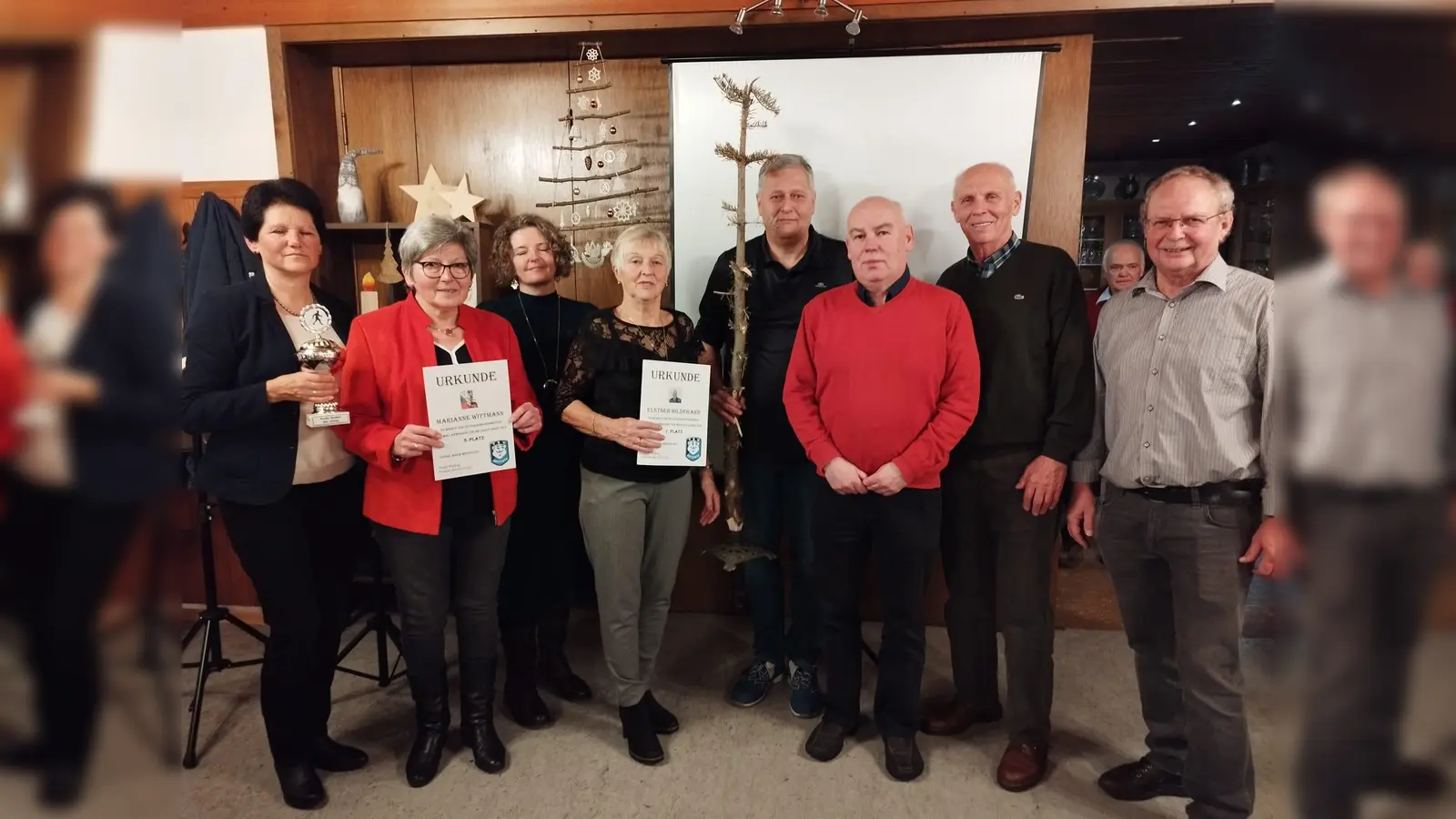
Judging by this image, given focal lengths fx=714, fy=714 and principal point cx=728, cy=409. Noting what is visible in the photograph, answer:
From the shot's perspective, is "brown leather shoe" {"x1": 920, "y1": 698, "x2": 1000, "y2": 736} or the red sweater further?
"brown leather shoe" {"x1": 920, "y1": 698, "x2": 1000, "y2": 736}

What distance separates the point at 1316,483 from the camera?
1.05 feet

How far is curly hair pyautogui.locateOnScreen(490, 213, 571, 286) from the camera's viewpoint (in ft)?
7.67

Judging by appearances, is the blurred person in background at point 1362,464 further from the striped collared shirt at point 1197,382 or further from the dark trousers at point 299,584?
the dark trousers at point 299,584

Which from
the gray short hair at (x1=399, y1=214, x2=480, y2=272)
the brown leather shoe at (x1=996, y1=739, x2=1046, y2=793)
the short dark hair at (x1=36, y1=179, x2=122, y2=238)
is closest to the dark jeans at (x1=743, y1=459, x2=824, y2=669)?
the brown leather shoe at (x1=996, y1=739, x2=1046, y2=793)

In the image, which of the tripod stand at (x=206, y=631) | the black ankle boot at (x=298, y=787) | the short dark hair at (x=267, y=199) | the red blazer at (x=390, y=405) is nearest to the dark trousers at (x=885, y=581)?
the red blazer at (x=390, y=405)

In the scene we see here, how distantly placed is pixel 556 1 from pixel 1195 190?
226 centimetres

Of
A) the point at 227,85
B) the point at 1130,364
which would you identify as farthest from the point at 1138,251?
the point at 227,85

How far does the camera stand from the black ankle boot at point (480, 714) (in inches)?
81.4

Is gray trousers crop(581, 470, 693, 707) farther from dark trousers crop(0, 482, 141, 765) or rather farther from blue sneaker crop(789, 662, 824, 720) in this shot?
dark trousers crop(0, 482, 141, 765)

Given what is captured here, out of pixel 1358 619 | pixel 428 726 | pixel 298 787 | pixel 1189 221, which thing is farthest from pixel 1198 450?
pixel 298 787

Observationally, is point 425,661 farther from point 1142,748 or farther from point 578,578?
point 1142,748

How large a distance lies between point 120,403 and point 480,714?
2048mm

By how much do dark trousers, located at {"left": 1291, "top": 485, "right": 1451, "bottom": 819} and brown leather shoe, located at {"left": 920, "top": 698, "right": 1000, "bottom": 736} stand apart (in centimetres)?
211

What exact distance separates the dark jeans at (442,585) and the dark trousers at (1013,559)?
1332 millimetres
